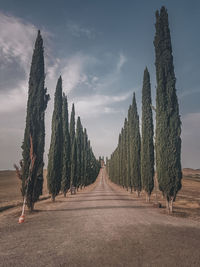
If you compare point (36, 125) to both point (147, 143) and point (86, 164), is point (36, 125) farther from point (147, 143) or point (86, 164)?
point (86, 164)

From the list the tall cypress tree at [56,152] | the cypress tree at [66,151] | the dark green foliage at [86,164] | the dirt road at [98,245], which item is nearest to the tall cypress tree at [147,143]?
the tall cypress tree at [56,152]

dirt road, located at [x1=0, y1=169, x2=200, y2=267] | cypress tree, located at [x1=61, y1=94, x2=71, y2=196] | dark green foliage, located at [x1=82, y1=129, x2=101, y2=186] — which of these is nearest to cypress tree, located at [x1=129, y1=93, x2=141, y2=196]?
cypress tree, located at [x1=61, y1=94, x2=71, y2=196]

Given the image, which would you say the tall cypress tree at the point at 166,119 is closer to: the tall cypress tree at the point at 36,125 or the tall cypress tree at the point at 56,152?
the tall cypress tree at the point at 36,125

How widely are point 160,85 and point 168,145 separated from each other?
15.6 ft

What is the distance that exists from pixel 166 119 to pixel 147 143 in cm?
724

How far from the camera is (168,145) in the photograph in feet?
40.6

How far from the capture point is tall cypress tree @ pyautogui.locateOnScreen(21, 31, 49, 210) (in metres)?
11.5

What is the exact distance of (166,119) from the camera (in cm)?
1274

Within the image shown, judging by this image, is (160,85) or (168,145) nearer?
(168,145)

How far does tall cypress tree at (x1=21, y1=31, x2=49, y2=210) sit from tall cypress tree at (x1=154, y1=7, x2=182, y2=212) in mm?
8673

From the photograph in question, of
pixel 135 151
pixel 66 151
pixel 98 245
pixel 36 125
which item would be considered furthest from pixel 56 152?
pixel 98 245

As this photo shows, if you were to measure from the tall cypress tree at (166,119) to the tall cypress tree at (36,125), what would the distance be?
8.67 metres

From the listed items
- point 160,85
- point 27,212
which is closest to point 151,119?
point 160,85

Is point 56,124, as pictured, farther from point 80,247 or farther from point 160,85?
point 80,247
